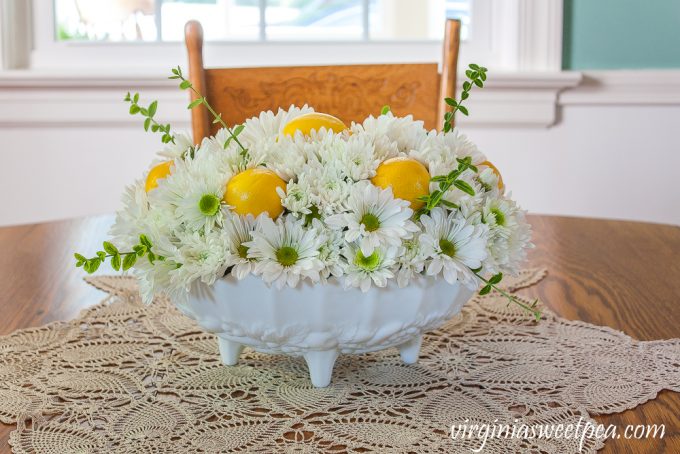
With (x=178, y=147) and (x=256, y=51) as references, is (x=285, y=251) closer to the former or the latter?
(x=178, y=147)

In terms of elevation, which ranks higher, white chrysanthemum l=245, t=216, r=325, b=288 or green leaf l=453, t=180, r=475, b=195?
green leaf l=453, t=180, r=475, b=195

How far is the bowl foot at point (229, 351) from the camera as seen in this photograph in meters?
0.76

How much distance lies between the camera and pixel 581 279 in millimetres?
1078

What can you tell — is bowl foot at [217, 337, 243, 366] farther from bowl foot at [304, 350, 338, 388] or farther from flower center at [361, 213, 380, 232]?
flower center at [361, 213, 380, 232]

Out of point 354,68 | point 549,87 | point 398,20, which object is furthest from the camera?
point 398,20

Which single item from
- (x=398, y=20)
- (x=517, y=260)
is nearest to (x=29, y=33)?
(x=398, y=20)

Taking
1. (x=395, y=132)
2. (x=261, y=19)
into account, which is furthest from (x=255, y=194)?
(x=261, y=19)

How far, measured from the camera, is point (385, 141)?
0.67m

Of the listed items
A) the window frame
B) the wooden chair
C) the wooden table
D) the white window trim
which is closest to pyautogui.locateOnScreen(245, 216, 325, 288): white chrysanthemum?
the wooden table

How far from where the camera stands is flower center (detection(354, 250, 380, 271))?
2.05 feet

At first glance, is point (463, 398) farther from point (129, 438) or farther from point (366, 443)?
point (129, 438)

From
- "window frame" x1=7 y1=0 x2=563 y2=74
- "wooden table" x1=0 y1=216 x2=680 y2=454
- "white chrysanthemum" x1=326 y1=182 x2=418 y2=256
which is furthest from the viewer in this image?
"window frame" x1=7 y1=0 x2=563 y2=74

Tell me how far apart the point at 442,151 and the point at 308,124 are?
116 millimetres

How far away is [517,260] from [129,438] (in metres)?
0.33
